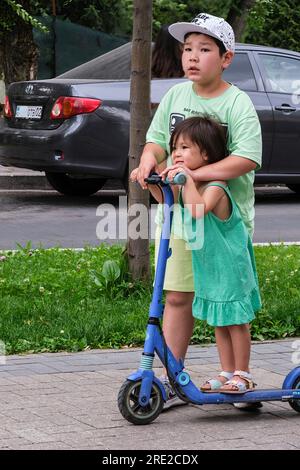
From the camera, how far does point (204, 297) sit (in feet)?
17.2

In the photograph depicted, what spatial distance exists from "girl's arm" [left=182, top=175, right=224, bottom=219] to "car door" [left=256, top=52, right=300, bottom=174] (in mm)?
8193

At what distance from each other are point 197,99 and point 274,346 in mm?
1934

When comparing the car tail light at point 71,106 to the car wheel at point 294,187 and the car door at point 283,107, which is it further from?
the car wheel at point 294,187

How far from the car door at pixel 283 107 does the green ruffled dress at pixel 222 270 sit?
810 centimetres

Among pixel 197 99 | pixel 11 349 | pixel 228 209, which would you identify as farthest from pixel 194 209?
pixel 11 349

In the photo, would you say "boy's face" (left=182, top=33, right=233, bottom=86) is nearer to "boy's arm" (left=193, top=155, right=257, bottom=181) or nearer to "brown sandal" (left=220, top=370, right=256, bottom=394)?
"boy's arm" (left=193, top=155, right=257, bottom=181)

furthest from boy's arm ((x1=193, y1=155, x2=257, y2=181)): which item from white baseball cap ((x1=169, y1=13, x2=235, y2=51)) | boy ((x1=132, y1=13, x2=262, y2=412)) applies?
white baseball cap ((x1=169, y1=13, x2=235, y2=51))

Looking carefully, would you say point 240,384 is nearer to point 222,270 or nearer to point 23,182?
point 222,270

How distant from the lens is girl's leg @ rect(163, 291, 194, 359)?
17.8ft

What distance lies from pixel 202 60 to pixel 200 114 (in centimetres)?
22

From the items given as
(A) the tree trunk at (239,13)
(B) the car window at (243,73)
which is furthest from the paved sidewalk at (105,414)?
(A) the tree trunk at (239,13)
